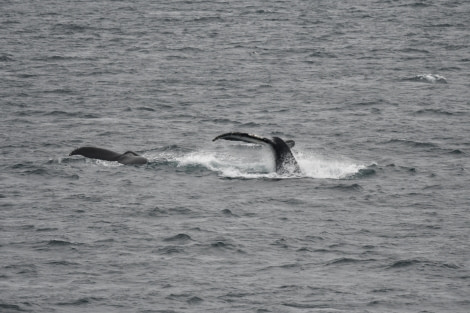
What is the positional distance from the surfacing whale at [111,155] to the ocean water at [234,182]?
0.32 meters

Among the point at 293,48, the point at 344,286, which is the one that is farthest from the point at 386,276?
the point at 293,48

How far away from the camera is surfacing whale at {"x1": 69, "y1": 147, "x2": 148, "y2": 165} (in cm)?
3781

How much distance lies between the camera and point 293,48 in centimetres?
7600

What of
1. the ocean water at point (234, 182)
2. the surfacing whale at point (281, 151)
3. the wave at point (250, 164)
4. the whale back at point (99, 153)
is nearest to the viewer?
the ocean water at point (234, 182)

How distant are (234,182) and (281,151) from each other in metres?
1.99

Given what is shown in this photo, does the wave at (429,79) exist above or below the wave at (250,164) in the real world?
above

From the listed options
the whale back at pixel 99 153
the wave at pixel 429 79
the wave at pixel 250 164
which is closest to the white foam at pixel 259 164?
the wave at pixel 250 164

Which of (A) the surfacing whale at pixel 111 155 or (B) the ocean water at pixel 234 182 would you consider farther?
(A) the surfacing whale at pixel 111 155

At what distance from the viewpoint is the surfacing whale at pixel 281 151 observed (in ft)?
104

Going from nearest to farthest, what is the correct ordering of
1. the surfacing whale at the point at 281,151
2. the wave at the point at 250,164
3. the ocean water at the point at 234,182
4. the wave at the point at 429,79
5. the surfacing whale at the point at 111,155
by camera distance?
the ocean water at the point at 234,182, the surfacing whale at the point at 281,151, the wave at the point at 250,164, the surfacing whale at the point at 111,155, the wave at the point at 429,79

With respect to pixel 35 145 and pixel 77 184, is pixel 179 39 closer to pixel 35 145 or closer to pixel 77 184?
pixel 35 145

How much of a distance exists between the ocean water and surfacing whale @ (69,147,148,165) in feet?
1.04

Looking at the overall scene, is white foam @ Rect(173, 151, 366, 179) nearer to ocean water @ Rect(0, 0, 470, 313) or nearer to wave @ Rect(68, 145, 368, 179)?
wave @ Rect(68, 145, 368, 179)

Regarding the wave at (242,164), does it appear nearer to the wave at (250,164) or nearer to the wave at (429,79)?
the wave at (250,164)
